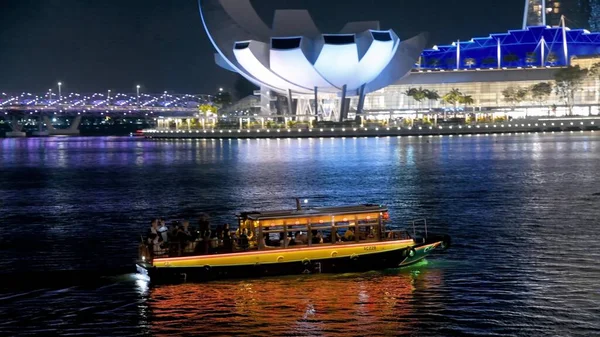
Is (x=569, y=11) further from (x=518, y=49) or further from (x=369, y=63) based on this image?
(x=369, y=63)

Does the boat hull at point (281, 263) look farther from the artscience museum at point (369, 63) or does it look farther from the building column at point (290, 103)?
the building column at point (290, 103)

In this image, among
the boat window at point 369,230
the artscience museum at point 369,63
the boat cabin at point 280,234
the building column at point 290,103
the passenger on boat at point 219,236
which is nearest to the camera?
the boat cabin at point 280,234

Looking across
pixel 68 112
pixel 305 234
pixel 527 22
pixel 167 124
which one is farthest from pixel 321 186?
pixel 527 22

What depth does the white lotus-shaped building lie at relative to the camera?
292 feet

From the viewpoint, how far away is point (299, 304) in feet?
53.1

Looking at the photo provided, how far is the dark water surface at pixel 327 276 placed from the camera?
49.8 feet

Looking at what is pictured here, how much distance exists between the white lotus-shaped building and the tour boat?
227ft

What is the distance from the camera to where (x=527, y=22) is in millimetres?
144875

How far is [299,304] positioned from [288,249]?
6.92 feet

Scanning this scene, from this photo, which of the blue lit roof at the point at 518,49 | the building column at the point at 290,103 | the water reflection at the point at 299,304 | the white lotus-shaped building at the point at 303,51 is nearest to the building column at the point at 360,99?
the white lotus-shaped building at the point at 303,51

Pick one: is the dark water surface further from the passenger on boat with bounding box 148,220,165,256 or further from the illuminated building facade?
the illuminated building facade

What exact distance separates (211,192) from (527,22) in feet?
381

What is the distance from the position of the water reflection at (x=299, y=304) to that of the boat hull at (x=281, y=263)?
20 cm

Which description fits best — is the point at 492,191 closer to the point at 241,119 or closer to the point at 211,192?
the point at 211,192
